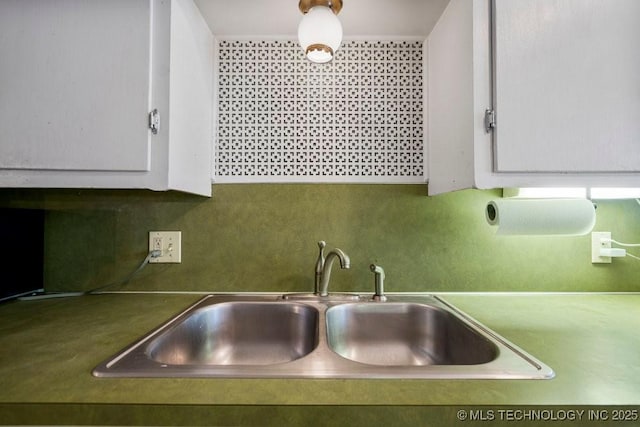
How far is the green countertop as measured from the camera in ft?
1.63

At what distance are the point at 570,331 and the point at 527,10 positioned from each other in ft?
2.97

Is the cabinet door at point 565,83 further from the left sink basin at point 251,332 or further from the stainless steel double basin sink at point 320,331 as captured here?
the left sink basin at point 251,332

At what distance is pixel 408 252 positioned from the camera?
1209mm

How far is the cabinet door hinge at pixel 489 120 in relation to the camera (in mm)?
819

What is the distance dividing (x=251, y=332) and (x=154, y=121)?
773 mm

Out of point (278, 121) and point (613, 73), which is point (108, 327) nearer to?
point (278, 121)

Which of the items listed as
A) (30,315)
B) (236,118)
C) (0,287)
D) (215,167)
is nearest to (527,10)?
(236,118)

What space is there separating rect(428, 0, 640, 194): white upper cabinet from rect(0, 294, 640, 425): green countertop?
45cm

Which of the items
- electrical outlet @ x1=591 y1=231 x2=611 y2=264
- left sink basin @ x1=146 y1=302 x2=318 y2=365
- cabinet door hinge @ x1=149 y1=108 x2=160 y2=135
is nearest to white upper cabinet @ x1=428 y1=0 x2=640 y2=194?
electrical outlet @ x1=591 y1=231 x2=611 y2=264

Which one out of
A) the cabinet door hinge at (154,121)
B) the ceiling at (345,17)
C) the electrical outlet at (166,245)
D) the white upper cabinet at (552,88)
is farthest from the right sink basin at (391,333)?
the ceiling at (345,17)

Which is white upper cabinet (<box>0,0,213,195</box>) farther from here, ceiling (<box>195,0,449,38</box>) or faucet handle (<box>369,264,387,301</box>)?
faucet handle (<box>369,264,387,301</box>)

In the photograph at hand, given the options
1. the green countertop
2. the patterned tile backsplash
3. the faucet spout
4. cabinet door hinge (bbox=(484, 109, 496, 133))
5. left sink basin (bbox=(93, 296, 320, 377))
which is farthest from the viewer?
the patterned tile backsplash

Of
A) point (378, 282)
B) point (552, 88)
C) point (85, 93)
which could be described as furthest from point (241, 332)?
point (552, 88)

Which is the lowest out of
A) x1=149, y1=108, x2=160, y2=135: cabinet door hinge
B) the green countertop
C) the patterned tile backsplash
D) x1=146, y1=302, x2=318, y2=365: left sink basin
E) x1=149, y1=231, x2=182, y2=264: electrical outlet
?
x1=146, y1=302, x2=318, y2=365: left sink basin
